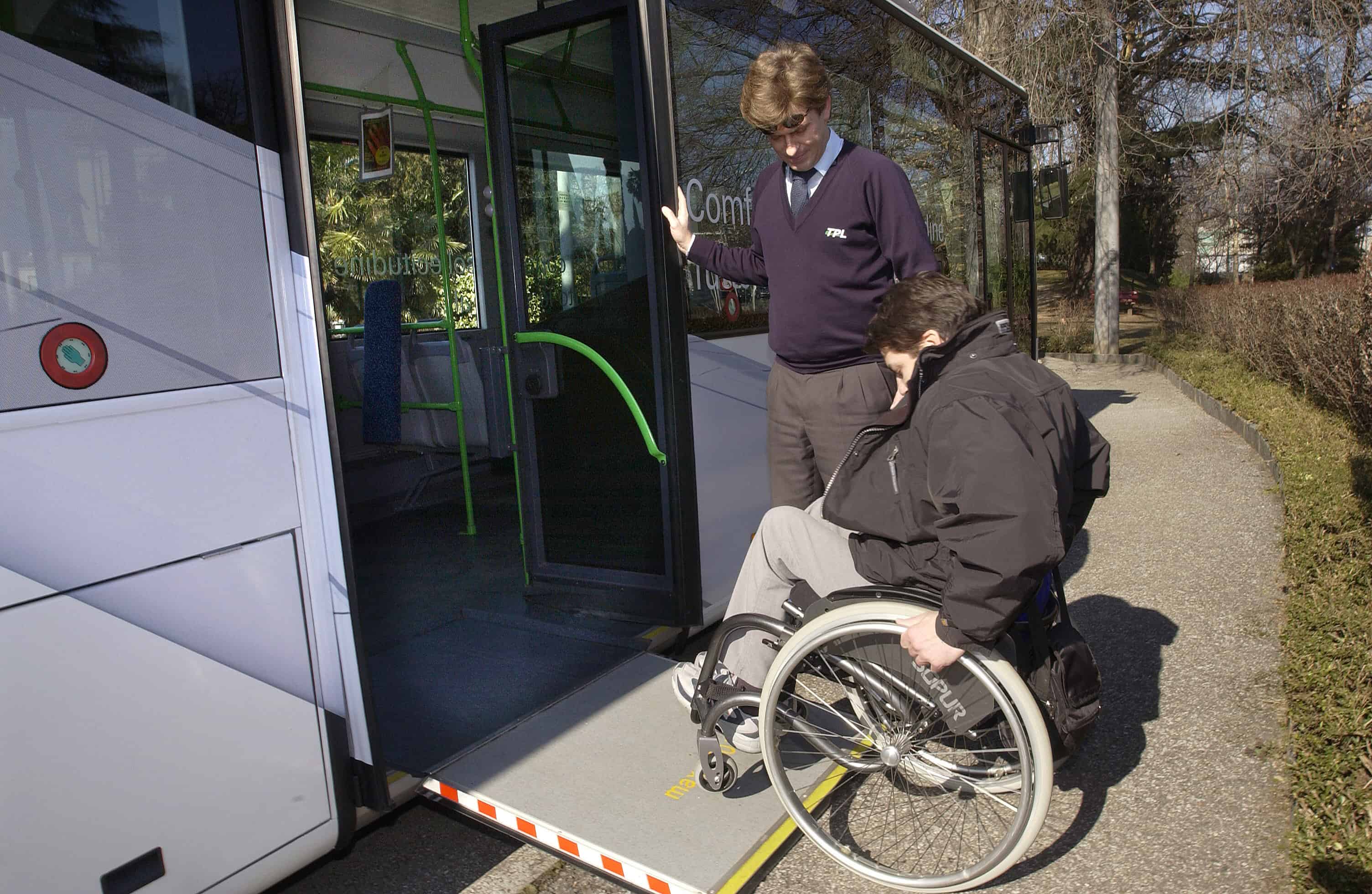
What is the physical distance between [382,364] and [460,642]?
2.18 metres

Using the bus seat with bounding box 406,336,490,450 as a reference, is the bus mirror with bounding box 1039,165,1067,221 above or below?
above

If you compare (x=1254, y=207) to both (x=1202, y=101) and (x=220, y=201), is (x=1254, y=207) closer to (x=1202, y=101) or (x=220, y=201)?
(x=1202, y=101)

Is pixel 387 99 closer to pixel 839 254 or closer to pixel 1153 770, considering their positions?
pixel 839 254

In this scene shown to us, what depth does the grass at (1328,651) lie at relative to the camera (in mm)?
2510

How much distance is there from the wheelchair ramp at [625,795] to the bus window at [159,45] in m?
1.78

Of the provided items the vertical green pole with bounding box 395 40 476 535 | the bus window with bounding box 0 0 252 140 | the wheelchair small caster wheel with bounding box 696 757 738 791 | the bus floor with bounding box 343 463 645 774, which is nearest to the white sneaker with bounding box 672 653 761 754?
the wheelchair small caster wheel with bounding box 696 757 738 791

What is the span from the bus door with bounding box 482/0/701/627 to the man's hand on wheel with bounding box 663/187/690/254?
72 millimetres

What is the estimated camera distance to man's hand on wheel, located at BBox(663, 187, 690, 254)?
3.32m

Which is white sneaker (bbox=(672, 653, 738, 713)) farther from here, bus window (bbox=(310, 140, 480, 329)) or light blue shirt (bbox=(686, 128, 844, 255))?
Result: bus window (bbox=(310, 140, 480, 329))

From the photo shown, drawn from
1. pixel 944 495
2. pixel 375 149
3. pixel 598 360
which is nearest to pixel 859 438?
pixel 944 495

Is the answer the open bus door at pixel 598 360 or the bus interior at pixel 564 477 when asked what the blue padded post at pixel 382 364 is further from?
A: the open bus door at pixel 598 360

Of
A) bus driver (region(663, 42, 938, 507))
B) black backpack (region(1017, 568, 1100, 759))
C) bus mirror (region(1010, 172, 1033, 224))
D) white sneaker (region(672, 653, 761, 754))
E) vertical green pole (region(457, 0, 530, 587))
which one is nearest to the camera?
black backpack (region(1017, 568, 1100, 759))

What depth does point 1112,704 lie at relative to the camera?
139 inches

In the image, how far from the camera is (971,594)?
6.89 ft
